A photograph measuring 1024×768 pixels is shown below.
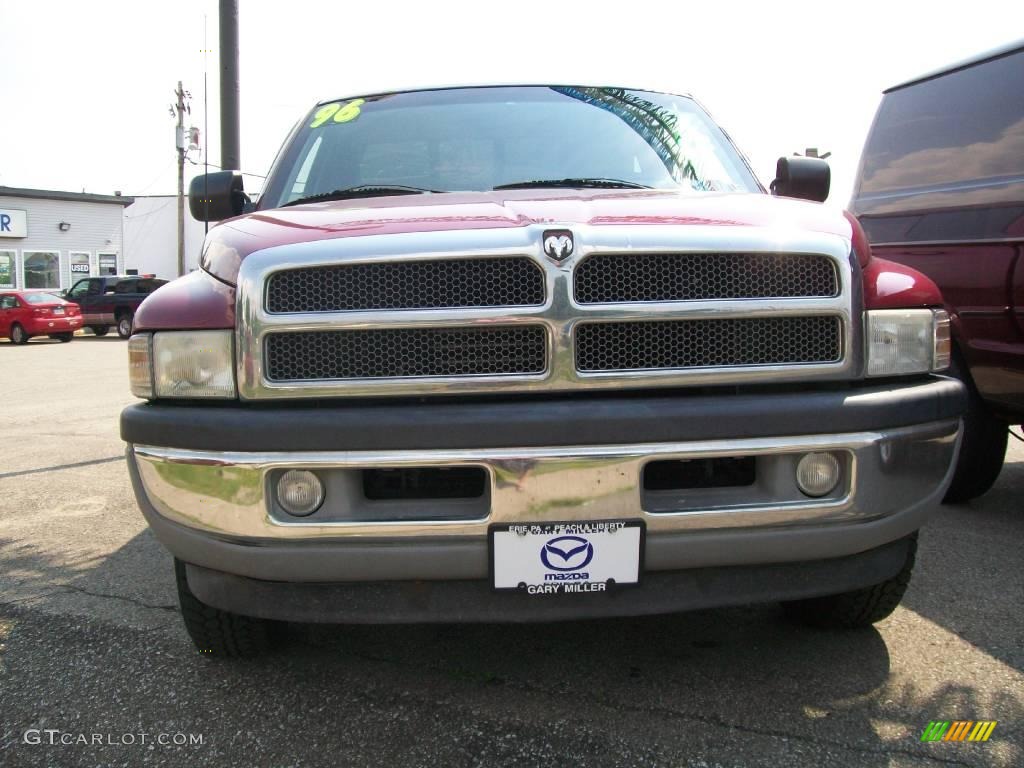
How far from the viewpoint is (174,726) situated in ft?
7.67

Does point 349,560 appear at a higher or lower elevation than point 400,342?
lower

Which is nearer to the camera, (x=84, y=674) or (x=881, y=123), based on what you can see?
(x=84, y=674)

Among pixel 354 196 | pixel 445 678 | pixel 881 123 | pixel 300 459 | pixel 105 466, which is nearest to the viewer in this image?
pixel 300 459

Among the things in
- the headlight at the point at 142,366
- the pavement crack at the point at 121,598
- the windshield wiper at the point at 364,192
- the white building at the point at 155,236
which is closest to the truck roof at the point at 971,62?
the windshield wiper at the point at 364,192

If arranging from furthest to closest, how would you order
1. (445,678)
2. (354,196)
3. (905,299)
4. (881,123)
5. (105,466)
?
1. (105,466)
2. (881,123)
3. (354,196)
4. (445,678)
5. (905,299)

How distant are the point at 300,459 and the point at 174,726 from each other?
0.89 meters

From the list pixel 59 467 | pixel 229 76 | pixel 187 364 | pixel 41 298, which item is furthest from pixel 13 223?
pixel 187 364

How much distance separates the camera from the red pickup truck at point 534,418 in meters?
2.08

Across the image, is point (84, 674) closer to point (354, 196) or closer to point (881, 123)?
point (354, 196)

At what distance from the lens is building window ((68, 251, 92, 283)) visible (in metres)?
34.9

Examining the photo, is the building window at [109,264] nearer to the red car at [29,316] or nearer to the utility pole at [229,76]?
the red car at [29,316]

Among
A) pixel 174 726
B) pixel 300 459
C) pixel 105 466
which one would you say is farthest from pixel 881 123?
pixel 105 466

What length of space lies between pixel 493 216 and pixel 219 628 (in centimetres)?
146

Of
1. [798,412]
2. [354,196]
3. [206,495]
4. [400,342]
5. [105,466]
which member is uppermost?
[354,196]
